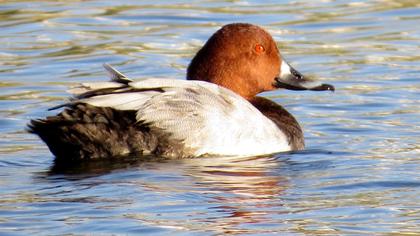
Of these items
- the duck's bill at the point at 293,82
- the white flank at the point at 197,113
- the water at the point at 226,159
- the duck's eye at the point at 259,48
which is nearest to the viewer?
the water at the point at 226,159

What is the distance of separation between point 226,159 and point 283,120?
80 cm

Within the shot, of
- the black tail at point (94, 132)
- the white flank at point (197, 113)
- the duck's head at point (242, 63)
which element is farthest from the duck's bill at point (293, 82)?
the black tail at point (94, 132)

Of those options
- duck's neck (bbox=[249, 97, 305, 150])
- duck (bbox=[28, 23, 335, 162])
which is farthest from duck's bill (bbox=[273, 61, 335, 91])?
duck (bbox=[28, 23, 335, 162])

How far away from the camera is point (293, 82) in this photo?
10.0 meters

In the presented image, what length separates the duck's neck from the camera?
932cm

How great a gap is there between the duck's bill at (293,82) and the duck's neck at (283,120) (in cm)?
23

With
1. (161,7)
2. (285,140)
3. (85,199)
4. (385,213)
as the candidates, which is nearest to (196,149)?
(285,140)

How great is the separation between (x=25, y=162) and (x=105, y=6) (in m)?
6.35

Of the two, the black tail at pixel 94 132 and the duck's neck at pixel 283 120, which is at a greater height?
the black tail at pixel 94 132

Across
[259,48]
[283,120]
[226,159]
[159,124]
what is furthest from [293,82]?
[159,124]

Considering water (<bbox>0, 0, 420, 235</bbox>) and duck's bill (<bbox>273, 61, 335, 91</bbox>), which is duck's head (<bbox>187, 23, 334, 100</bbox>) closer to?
duck's bill (<bbox>273, 61, 335, 91</bbox>)

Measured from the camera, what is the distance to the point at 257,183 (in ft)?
26.9

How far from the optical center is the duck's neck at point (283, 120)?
932 cm

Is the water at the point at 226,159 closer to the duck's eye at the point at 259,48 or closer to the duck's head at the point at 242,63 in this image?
the duck's head at the point at 242,63
